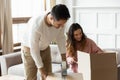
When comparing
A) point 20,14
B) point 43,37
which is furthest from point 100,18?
point 43,37

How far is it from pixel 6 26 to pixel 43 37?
2.22 metres

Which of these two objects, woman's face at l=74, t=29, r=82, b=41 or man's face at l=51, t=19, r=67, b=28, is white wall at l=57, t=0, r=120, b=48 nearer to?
woman's face at l=74, t=29, r=82, b=41

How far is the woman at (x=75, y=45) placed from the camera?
3094 mm

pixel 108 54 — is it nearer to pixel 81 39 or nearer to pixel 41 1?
pixel 81 39

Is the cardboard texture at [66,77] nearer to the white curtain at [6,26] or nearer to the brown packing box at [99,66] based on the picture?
the brown packing box at [99,66]

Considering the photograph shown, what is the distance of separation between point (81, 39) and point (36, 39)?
1.10 metres

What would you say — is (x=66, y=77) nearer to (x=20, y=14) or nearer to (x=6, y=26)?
(x=6, y=26)

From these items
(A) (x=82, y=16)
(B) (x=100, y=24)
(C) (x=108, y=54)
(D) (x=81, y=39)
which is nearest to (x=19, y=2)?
(A) (x=82, y=16)

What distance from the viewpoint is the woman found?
3.09 metres

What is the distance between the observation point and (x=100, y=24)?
16.4 feet

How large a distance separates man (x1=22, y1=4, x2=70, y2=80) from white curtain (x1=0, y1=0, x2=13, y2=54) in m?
1.90

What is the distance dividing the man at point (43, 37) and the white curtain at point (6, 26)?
1.90 metres

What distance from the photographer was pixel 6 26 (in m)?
4.38

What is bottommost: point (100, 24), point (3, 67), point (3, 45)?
point (3, 67)
